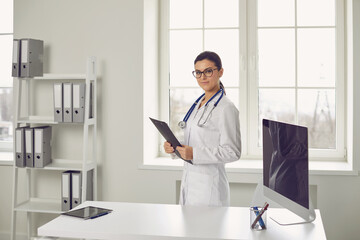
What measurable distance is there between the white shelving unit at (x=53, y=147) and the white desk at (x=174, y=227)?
1334 millimetres

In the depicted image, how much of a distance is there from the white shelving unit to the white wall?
0.11 metres

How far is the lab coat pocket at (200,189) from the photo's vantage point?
8.43 ft

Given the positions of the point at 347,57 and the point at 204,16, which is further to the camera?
the point at 204,16

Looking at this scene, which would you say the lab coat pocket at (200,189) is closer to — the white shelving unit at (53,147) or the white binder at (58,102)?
the white shelving unit at (53,147)

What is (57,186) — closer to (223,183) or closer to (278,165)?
(223,183)

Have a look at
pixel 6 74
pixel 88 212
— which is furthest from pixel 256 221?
pixel 6 74

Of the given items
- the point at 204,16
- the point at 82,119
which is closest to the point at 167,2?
the point at 204,16

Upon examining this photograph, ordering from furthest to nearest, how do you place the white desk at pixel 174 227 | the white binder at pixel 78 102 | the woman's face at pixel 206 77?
the white binder at pixel 78 102 → the woman's face at pixel 206 77 → the white desk at pixel 174 227

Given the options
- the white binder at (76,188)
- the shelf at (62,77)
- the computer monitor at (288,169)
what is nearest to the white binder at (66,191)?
the white binder at (76,188)

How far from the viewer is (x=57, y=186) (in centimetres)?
384

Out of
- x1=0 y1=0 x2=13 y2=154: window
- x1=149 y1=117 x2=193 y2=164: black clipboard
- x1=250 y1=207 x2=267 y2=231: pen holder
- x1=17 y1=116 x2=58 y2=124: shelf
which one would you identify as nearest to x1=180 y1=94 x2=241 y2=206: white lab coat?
x1=149 y1=117 x2=193 y2=164: black clipboard

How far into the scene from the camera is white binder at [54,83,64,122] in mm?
3508

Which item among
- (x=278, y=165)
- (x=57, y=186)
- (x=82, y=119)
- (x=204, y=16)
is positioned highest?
(x=204, y=16)

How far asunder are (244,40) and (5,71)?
2445 millimetres
